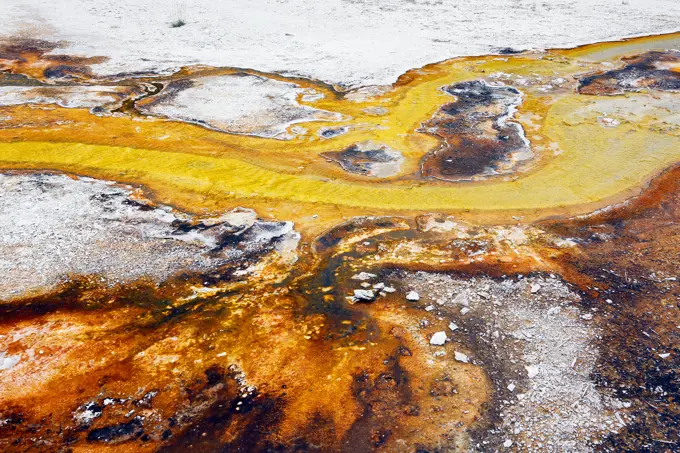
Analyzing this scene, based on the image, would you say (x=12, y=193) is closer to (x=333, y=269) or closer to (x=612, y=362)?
(x=333, y=269)

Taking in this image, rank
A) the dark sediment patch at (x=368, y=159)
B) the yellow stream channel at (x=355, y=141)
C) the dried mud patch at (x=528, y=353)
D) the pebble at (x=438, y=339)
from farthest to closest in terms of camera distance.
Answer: the dark sediment patch at (x=368, y=159) < the yellow stream channel at (x=355, y=141) < the pebble at (x=438, y=339) < the dried mud patch at (x=528, y=353)

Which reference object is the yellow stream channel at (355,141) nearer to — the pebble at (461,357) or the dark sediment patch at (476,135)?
the dark sediment patch at (476,135)

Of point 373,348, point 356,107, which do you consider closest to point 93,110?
point 356,107

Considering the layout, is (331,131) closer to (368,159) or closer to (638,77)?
(368,159)

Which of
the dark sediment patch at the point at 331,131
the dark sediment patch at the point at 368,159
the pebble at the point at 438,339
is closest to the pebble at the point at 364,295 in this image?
the pebble at the point at 438,339

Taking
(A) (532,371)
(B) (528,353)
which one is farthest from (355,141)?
(A) (532,371)
